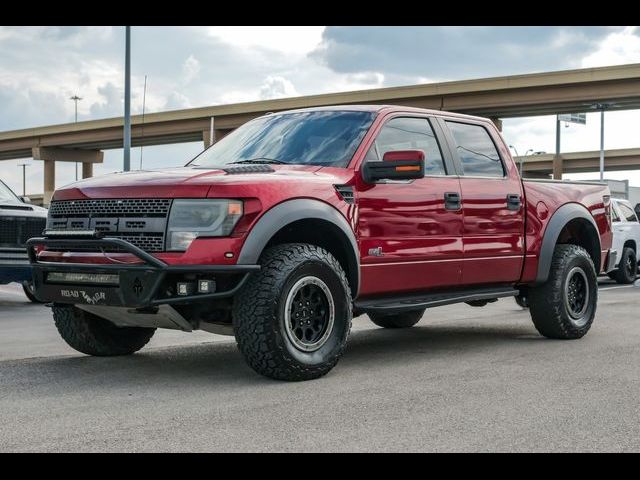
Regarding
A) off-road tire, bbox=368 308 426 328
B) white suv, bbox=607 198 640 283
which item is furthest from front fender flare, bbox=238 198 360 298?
white suv, bbox=607 198 640 283

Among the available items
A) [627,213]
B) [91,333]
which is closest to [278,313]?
[91,333]

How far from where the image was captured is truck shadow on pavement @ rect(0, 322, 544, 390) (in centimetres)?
609

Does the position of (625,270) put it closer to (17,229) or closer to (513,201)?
(513,201)

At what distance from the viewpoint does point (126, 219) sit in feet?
19.3

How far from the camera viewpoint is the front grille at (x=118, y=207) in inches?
228

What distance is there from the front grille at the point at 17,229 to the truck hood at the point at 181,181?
594cm

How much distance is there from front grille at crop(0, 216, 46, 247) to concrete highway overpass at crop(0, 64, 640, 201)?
22512mm

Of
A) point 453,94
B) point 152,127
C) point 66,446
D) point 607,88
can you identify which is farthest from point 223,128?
point 66,446

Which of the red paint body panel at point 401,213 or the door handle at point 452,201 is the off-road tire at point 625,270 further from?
the door handle at point 452,201

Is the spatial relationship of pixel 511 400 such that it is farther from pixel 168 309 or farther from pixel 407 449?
pixel 168 309

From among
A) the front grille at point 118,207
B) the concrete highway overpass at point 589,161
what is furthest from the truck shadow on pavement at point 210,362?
the concrete highway overpass at point 589,161

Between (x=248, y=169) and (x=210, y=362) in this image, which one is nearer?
(x=248, y=169)

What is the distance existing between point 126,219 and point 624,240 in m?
15.4
